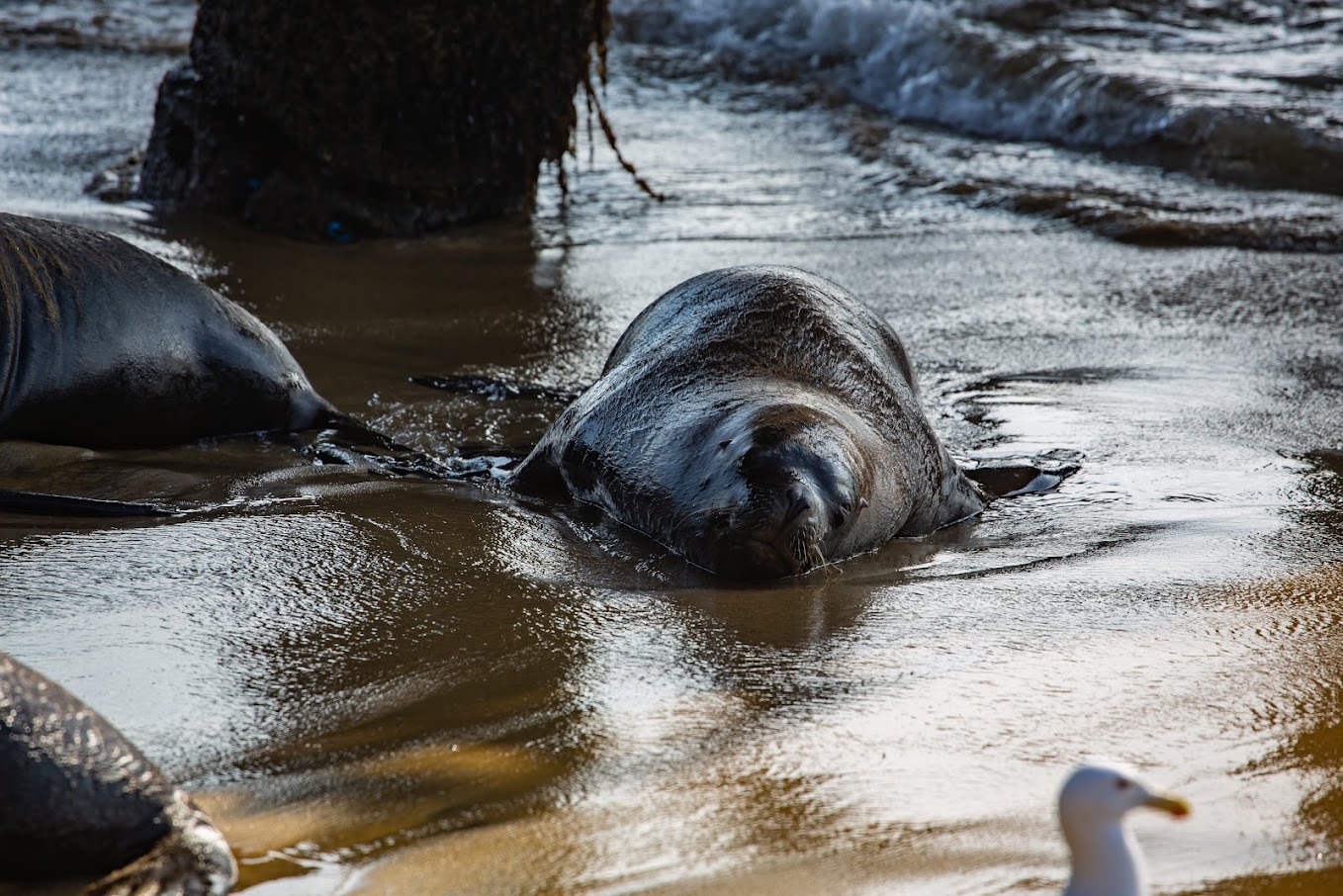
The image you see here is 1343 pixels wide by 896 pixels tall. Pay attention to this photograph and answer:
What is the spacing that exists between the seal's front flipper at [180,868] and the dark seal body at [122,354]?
2.74 meters

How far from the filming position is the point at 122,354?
471cm

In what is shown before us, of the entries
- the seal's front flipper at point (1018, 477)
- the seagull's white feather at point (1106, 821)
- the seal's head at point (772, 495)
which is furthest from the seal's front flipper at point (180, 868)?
the seal's front flipper at point (1018, 477)

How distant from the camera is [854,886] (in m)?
2.05

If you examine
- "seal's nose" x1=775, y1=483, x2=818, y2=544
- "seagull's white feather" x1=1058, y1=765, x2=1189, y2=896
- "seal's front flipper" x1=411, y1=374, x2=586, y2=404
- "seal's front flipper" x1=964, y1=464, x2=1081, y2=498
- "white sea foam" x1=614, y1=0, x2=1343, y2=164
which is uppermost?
"white sea foam" x1=614, y1=0, x2=1343, y2=164

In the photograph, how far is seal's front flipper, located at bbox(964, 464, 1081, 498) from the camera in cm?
449

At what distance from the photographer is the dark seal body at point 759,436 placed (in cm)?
371

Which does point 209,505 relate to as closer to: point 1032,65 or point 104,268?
point 104,268

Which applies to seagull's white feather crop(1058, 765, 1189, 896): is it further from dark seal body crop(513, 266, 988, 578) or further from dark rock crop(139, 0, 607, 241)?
A: dark rock crop(139, 0, 607, 241)

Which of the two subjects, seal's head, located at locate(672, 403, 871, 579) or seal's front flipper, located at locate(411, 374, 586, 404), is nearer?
seal's head, located at locate(672, 403, 871, 579)

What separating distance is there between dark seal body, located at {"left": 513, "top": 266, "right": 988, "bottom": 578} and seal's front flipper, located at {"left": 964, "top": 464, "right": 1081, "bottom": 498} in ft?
0.50

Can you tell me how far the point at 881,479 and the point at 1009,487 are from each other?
64 centimetres

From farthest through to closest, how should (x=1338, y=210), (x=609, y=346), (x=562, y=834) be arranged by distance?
(x=1338, y=210), (x=609, y=346), (x=562, y=834)

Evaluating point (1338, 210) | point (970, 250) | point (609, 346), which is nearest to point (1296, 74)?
point (1338, 210)

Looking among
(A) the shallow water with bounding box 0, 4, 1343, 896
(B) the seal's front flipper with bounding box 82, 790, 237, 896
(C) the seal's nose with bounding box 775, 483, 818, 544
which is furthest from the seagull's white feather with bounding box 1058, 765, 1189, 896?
(C) the seal's nose with bounding box 775, 483, 818, 544
